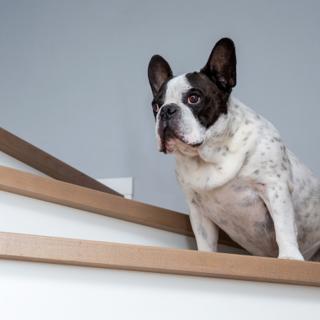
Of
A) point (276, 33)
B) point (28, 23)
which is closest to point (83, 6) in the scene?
point (28, 23)

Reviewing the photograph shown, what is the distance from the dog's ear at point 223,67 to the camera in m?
1.46

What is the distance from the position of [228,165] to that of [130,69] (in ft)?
3.21

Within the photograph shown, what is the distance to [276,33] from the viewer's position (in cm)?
211

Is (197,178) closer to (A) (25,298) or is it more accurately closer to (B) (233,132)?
(B) (233,132)

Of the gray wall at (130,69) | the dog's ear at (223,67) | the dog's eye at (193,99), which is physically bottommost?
the dog's eye at (193,99)

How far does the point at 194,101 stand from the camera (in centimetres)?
142

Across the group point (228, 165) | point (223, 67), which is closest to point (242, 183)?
point (228, 165)

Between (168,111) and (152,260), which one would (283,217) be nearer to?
(168,111)

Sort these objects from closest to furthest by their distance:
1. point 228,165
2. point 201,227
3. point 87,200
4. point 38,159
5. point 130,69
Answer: point 87,200 → point 228,165 → point 201,227 → point 38,159 → point 130,69

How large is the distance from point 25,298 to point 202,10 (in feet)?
5.24

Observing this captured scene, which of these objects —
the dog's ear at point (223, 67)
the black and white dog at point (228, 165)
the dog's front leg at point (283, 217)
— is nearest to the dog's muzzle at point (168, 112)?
the black and white dog at point (228, 165)

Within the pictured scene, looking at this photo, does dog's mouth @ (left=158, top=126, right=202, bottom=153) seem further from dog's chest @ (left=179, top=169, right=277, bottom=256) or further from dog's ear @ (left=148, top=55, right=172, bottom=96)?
dog's ear @ (left=148, top=55, right=172, bottom=96)

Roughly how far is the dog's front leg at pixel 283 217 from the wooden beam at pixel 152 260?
261mm

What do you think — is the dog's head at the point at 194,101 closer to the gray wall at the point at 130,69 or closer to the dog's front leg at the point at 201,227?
the dog's front leg at the point at 201,227
